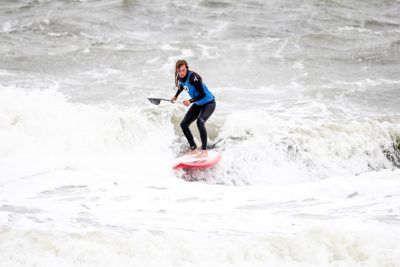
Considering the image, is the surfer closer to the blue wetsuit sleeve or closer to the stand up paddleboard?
the blue wetsuit sleeve

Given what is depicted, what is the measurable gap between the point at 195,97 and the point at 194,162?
110 centimetres

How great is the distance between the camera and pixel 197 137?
35.3ft

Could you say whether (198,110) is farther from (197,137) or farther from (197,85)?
(197,137)

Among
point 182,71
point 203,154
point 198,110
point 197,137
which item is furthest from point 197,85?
point 197,137

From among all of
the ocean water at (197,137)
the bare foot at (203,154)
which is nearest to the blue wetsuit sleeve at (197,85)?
the bare foot at (203,154)

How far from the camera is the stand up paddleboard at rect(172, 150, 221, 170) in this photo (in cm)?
868

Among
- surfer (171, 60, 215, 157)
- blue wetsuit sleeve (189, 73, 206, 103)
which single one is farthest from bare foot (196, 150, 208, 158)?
blue wetsuit sleeve (189, 73, 206, 103)

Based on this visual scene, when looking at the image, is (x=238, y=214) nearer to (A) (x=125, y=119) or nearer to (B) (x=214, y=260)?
(B) (x=214, y=260)

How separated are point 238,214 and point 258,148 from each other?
3.80m

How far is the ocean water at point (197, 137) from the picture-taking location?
16.9ft

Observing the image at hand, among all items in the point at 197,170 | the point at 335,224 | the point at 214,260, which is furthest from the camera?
the point at 197,170

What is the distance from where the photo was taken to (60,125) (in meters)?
10.1

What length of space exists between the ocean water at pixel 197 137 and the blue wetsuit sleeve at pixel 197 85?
131 cm

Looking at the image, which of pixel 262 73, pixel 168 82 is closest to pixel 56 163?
pixel 168 82
